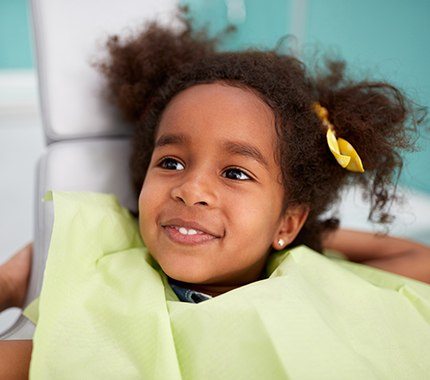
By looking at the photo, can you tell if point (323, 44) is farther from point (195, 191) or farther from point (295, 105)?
point (195, 191)

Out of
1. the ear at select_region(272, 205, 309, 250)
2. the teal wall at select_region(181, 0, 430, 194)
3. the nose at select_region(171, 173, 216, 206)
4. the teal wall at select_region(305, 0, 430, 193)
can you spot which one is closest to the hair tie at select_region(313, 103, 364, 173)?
the ear at select_region(272, 205, 309, 250)

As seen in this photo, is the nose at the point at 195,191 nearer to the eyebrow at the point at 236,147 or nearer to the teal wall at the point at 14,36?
the eyebrow at the point at 236,147

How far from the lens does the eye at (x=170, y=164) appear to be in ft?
2.60

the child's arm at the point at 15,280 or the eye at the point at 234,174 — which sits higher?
the eye at the point at 234,174

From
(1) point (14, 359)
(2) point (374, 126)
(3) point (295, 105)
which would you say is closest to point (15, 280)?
(1) point (14, 359)

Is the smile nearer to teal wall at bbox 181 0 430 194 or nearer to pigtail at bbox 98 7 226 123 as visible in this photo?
pigtail at bbox 98 7 226 123

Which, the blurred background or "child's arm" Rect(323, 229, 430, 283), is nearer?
"child's arm" Rect(323, 229, 430, 283)

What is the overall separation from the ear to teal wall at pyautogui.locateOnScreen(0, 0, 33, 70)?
2867mm

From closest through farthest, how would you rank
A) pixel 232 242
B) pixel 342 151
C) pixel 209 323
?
1. pixel 209 323
2. pixel 232 242
3. pixel 342 151

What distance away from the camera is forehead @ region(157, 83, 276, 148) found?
2.51 ft

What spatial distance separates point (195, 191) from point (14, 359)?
312 mm

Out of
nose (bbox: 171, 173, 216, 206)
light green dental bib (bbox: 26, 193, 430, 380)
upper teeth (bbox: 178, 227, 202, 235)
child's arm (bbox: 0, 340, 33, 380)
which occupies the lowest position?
child's arm (bbox: 0, 340, 33, 380)

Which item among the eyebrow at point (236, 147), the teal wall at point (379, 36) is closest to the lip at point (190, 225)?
the eyebrow at point (236, 147)

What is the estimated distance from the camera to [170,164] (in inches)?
31.7
